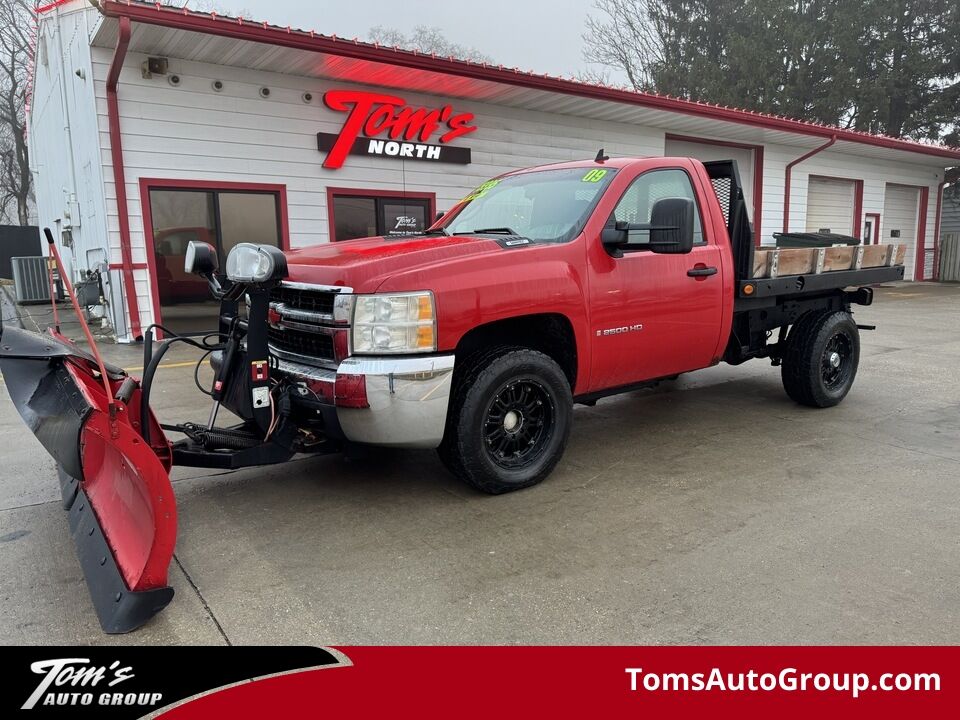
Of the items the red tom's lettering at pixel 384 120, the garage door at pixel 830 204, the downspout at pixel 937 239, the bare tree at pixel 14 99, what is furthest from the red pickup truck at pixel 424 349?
the bare tree at pixel 14 99

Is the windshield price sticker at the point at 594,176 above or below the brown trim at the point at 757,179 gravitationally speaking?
below

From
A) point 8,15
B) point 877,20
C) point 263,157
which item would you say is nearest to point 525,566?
point 263,157

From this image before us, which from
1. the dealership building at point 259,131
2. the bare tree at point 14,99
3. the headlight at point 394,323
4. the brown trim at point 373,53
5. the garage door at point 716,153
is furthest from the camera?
the bare tree at point 14,99

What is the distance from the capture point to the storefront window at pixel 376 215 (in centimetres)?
1206

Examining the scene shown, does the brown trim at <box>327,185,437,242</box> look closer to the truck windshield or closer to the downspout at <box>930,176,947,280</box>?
the truck windshield

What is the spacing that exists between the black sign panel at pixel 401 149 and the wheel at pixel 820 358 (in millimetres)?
7961

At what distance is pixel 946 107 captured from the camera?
80.9 ft

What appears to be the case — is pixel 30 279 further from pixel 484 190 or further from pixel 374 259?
pixel 374 259

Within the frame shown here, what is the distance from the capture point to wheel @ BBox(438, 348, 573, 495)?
400 cm

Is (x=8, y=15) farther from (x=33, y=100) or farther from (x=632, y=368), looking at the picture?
(x=632, y=368)

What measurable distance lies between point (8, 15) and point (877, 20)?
33108mm

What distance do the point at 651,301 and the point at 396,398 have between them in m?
1.98

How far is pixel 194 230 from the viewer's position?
10648 mm

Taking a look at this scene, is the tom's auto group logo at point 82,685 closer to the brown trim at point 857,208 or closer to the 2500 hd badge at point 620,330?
the 2500 hd badge at point 620,330
